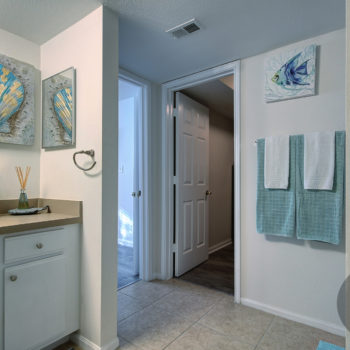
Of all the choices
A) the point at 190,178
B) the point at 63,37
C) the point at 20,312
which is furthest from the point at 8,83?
the point at 190,178

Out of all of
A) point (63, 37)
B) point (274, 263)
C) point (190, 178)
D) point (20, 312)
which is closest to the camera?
point (20, 312)

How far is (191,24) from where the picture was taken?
167 cm

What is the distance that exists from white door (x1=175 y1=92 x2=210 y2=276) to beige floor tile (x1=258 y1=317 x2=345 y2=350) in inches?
48.5

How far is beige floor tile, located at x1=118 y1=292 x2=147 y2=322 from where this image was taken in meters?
1.99

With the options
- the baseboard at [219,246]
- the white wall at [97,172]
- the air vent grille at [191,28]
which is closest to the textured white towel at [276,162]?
the air vent grille at [191,28]

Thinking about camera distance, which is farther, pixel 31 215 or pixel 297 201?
pixel 297 201

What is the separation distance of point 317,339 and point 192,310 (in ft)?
3.02

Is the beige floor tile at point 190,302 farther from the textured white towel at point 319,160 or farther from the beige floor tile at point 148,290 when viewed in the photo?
the textured white towel at point 319,160

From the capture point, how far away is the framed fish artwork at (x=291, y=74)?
184 cm

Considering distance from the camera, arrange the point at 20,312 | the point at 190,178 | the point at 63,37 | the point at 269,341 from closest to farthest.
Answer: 1. the point at 20,312
2. the point at 269,341
3. the point at 63,37
4. the point at 190,178

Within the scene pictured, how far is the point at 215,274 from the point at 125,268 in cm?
112

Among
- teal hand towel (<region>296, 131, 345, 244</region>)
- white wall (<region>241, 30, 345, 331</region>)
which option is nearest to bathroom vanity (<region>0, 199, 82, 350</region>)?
white wall (<region>241, 30, 345, 331</region>)

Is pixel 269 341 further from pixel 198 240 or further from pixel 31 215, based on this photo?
pixel 31 215

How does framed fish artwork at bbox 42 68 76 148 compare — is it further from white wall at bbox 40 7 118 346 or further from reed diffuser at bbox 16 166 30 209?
reed diffuser at bbox 16 166 30 209
